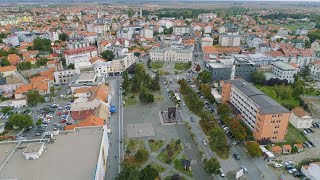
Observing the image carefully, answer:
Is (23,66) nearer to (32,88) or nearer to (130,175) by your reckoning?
(32,88)

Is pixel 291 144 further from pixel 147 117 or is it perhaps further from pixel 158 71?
pixel 158 71

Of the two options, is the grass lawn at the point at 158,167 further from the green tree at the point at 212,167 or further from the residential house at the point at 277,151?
the residential house at the point at 277,151

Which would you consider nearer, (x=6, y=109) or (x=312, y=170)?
(x=312, y=170)

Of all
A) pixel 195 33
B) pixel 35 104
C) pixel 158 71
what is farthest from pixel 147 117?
pixel 195 33

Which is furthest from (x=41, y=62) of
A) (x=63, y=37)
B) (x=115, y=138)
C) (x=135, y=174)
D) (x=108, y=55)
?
(x=135, y=174)

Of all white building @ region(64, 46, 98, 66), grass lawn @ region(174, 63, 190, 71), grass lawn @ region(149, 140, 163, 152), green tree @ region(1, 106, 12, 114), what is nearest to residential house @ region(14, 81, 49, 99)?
green tree @ region(1, 106, 12, 114)
